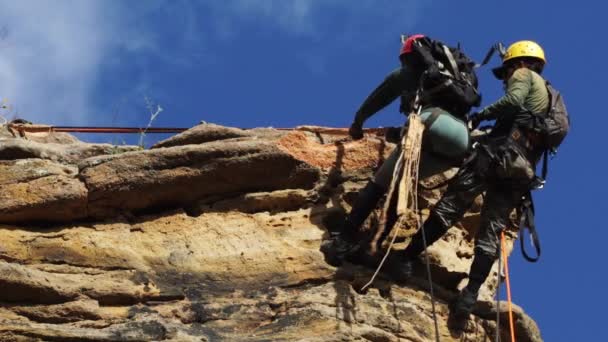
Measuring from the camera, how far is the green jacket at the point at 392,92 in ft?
36.4

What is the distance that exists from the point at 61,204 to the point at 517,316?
4.13 metres

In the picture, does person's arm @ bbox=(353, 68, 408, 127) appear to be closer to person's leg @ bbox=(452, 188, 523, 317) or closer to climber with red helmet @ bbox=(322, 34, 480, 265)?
climber with red helmet @ bbox=(322, 34, 480, 265)

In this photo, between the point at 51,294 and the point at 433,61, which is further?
the point at 433,61

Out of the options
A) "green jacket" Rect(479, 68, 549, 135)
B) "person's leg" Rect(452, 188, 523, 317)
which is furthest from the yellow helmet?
"person's leg" Rect(452, 188, 523, 317)

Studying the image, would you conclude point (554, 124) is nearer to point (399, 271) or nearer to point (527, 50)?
point (527, 50)

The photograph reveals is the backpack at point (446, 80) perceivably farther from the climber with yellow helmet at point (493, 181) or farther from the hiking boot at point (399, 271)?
the hiking boot at point (399, 271)

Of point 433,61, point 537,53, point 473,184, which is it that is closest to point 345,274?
point 473,184

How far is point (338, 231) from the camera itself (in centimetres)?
1077

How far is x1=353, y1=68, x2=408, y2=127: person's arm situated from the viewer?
36.9 ft

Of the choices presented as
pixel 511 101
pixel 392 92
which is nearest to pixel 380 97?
pixel 392 92

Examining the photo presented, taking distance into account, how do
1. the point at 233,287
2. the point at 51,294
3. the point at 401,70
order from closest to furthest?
1. the point at 51,294
2. the point at 233,287
3. the point at 401,70

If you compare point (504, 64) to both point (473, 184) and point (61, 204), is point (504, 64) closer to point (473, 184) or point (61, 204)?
point (473, 184)

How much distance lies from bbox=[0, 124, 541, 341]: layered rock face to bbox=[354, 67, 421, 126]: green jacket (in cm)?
29

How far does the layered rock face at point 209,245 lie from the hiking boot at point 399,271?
0.06 m
